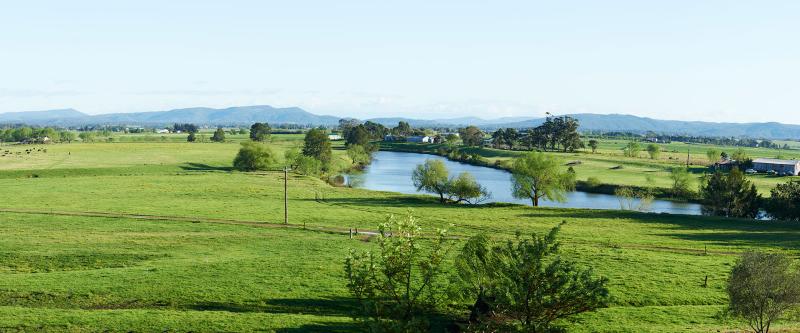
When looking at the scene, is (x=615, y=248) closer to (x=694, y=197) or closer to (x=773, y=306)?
(x=773, y=306)

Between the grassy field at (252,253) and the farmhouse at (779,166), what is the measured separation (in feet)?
322

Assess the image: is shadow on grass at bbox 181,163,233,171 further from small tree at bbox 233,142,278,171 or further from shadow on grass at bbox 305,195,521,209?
shadow on grass at bbox 305,195,521,209

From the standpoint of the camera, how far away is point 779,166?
159875 millimetres

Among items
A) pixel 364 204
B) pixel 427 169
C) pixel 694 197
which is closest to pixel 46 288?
pixel 364 204

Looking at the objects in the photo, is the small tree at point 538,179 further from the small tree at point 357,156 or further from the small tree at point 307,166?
the small tree at point 357,156

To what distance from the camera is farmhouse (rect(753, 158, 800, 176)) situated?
518 ft

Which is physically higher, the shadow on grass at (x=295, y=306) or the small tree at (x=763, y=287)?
the small tree at (x=763, y=287)

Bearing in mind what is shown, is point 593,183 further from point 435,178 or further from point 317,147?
point 317,147

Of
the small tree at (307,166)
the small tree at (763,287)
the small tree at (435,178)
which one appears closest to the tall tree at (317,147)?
the small tree at (307,166)

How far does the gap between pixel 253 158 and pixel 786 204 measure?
111 metres

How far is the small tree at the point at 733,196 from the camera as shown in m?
91.6

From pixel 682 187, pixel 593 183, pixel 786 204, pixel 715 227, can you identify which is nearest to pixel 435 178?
pixel 593 183

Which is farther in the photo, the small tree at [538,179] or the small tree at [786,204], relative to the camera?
the small tree at [538,179]

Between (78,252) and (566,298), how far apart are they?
43862 millimetres
